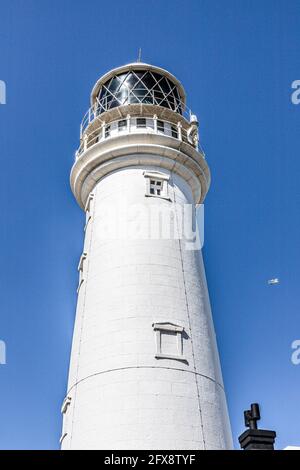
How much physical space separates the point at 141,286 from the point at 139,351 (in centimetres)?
205

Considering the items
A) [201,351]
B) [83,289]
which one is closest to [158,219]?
[83,289]

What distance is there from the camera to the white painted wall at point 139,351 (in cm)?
1313

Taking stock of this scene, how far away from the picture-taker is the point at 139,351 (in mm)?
14102

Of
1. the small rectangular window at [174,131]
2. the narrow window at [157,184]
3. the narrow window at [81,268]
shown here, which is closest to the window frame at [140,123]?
the small rectangular window at [174,131]

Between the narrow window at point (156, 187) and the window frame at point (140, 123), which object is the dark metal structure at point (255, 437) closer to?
the narrow window at point (156, 187)

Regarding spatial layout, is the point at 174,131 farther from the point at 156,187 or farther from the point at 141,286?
the point at 141,286

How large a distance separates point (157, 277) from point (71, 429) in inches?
194

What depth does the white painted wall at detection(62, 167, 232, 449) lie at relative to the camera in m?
13.1

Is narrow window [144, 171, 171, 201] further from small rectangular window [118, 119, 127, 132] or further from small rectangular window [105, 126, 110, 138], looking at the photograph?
small rectangular window [105, 126, 110, 138]

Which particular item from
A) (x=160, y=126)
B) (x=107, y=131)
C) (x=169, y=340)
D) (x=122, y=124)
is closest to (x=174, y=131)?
(x=160, y=126)

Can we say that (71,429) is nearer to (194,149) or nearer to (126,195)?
(126,195)

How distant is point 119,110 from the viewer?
19.6m

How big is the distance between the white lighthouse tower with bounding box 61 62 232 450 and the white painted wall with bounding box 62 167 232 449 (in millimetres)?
31

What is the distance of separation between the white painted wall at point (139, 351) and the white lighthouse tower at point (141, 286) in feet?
0.10
